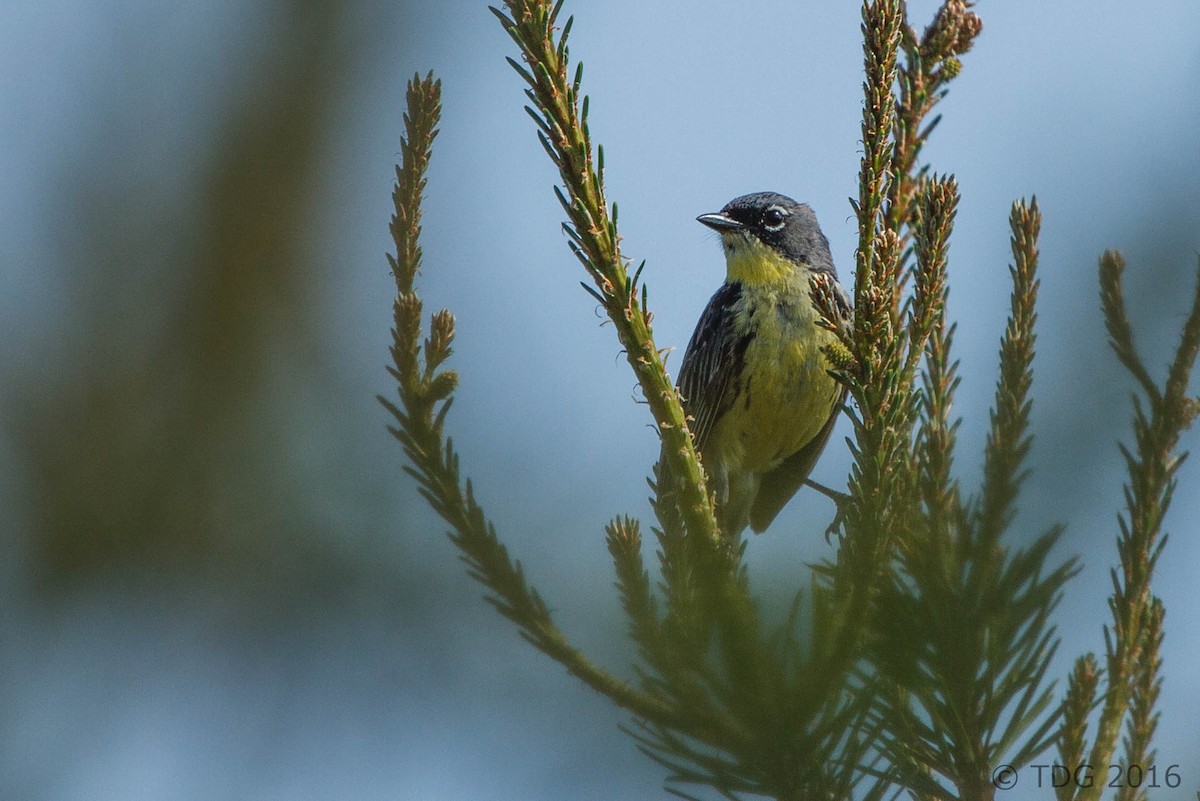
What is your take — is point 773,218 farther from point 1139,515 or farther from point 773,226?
point 1139,515

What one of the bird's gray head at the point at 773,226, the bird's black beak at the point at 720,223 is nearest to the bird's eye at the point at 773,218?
the bird's gray head at the point at 773,226

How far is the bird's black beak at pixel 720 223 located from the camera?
558cm

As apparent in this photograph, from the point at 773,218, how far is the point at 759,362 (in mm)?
895

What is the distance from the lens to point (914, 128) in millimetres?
2418

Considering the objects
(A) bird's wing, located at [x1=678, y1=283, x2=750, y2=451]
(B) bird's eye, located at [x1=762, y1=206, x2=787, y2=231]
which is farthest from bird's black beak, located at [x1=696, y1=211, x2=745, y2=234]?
(A) bird's wing, located at [x1=678, y1=283, x2=750, y2=451]

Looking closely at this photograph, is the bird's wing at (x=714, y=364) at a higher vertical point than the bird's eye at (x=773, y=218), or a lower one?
lower

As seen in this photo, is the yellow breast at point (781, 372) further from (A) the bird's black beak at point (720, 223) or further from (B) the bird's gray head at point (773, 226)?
(A) the bird's black beak at point (720, 223)

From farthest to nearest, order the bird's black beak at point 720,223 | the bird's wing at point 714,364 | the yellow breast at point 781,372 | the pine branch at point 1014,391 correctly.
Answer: the bird's black beak at point 720,223 → the bird's wing at point 714,364 → the yellow breast at point 781,372 → the pine branch at point 1014,391

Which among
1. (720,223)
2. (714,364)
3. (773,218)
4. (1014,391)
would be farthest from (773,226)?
(1014,391)

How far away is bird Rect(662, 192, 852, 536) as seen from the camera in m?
5.20

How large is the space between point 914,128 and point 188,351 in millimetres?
1735

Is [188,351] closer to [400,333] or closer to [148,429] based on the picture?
[148,429]

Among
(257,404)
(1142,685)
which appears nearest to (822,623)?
(1142,685)

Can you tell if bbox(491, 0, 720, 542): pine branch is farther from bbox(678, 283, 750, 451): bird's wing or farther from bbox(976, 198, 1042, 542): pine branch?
bbox(678, 283, 750, 451): bird's wing
